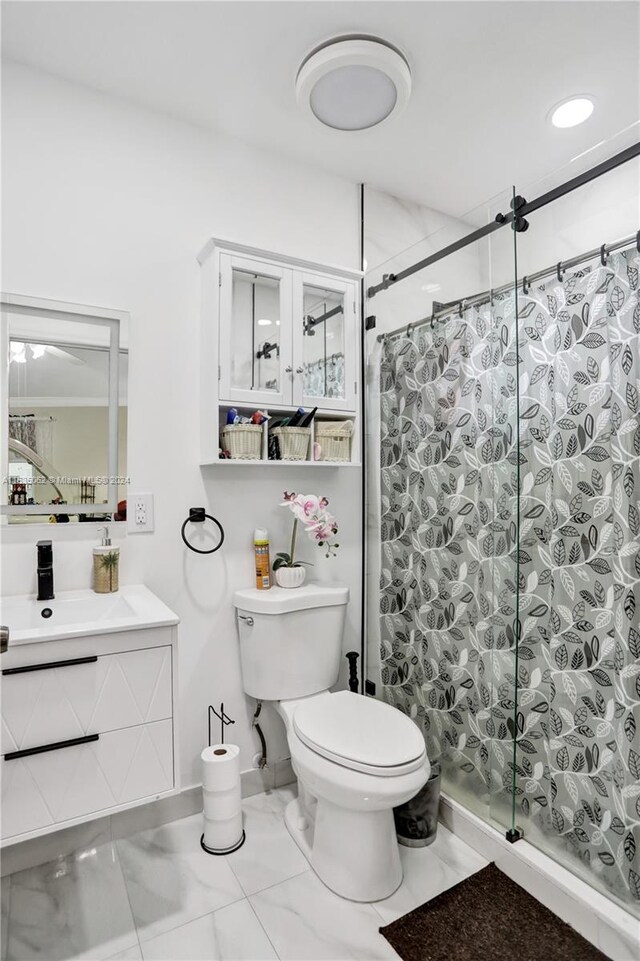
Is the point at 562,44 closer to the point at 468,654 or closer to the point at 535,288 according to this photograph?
the point at 535,288

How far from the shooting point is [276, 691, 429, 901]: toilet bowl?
143 centimetres

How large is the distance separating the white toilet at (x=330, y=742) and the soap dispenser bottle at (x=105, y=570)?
18.2 inches

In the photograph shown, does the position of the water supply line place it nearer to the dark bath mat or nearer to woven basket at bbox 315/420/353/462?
the dark bath mat

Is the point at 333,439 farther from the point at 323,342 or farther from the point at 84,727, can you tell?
the point at 84,727

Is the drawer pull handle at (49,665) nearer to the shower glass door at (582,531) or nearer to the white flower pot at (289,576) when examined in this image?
the white flower pot at (289,576)

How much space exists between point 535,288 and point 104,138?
154 centimetres

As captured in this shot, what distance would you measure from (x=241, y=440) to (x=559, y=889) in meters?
1.65

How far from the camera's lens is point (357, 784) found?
142 cm

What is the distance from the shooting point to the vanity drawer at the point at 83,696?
3.84ft

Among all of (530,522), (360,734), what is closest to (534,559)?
(530,522)

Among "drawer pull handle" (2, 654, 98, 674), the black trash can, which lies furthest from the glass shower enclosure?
"drawer pull handle" (2, 654, 98, 674)

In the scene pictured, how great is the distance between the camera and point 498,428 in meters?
1.69

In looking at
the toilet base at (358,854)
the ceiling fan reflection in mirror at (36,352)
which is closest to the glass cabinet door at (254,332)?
the ceiling fan reflection in mirror at (36,352)

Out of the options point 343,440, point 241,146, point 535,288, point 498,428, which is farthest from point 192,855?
point 241,146
